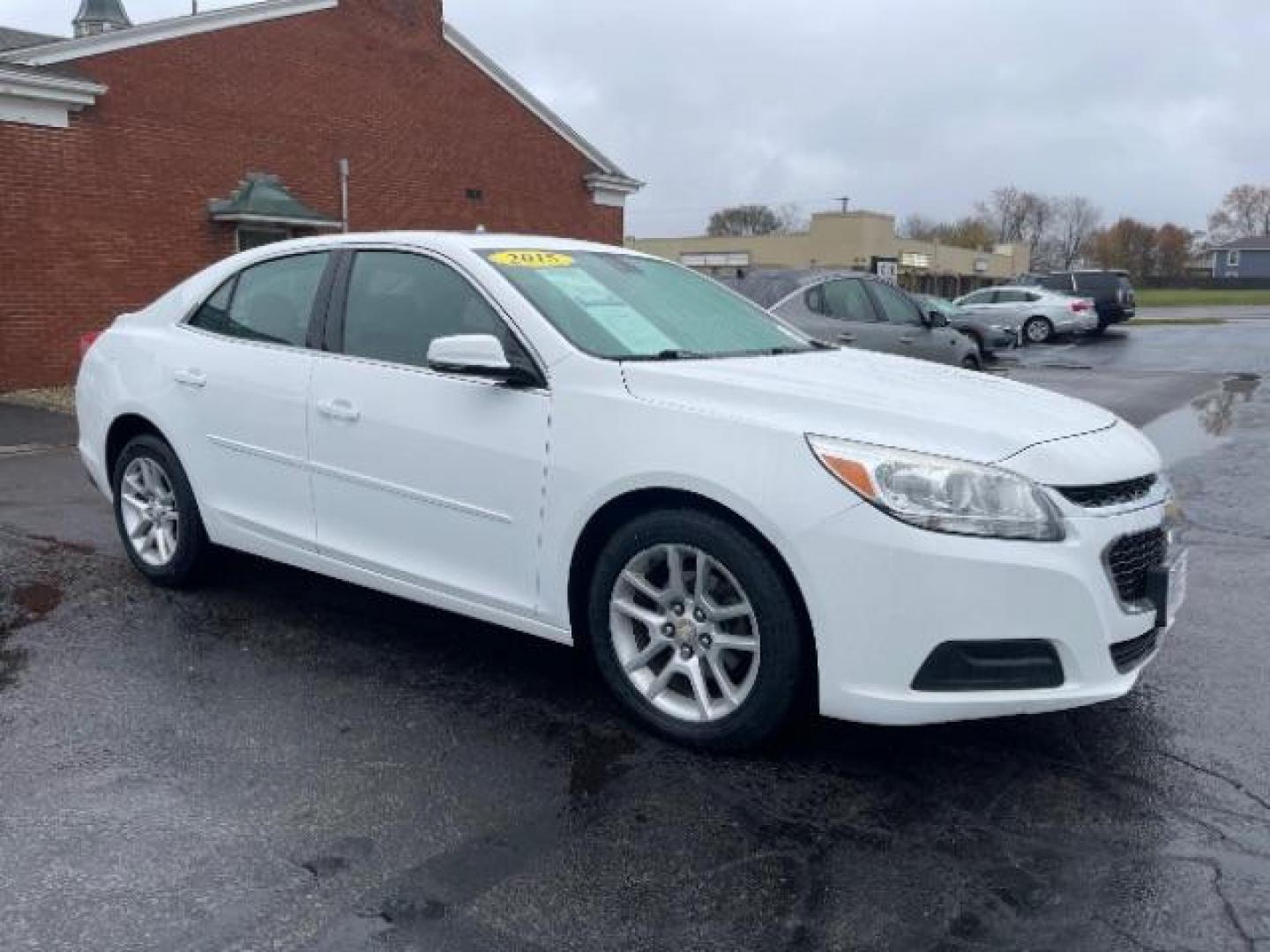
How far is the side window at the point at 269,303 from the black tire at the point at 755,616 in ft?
6.08

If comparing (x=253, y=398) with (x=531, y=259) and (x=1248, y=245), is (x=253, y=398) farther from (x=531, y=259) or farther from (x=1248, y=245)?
(x=1248, y=245)

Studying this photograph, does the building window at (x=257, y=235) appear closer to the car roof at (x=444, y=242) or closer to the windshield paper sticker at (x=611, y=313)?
the car roof at (x=444, y=242)

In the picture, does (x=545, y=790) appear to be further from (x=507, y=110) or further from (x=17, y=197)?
(x=507, y=110)

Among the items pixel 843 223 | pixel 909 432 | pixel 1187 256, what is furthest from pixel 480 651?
pixel 1187 256

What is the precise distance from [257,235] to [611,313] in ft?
45.4

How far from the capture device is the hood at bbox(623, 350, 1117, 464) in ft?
10.9

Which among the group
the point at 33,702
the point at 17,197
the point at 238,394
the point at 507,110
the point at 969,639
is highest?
the point at 507,110

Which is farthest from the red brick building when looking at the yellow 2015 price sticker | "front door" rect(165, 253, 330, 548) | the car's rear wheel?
the car's rear wheel

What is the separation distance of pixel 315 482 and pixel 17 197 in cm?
1138

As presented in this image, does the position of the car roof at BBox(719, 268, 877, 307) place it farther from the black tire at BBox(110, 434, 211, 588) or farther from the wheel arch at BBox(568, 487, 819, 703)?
the wheel arch at BBox(568, 487, 819, 703)

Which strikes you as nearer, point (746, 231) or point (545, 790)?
point (545, 790)

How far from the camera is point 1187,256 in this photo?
343 ft

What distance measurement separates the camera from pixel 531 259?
4.38 meters

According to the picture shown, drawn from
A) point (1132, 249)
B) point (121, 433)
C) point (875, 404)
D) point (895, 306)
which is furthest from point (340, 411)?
point (1132, 249)
